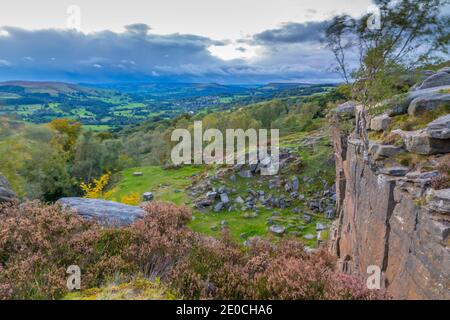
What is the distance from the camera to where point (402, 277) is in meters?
7.56

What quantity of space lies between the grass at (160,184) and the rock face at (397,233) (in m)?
19.9

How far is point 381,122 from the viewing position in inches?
504

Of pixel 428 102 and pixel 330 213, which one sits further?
pixel 330 213

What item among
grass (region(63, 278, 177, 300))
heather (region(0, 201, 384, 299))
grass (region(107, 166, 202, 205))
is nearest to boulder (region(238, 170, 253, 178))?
grass (region(107, 166, 202, 205))

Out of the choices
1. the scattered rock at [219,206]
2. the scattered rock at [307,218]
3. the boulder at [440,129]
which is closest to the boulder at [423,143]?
the boulder at [440,129]

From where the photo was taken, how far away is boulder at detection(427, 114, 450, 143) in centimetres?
869

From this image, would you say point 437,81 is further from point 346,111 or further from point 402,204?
point 402,204

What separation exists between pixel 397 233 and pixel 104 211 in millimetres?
10533

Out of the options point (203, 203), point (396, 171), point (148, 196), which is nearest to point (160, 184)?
point (148, 196)

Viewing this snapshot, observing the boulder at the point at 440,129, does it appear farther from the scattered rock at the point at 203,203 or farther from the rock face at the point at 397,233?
the scattered rock at the point at 203,203

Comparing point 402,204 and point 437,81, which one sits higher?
point 437,81

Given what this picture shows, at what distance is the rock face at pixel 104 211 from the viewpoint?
1215 centimetres
